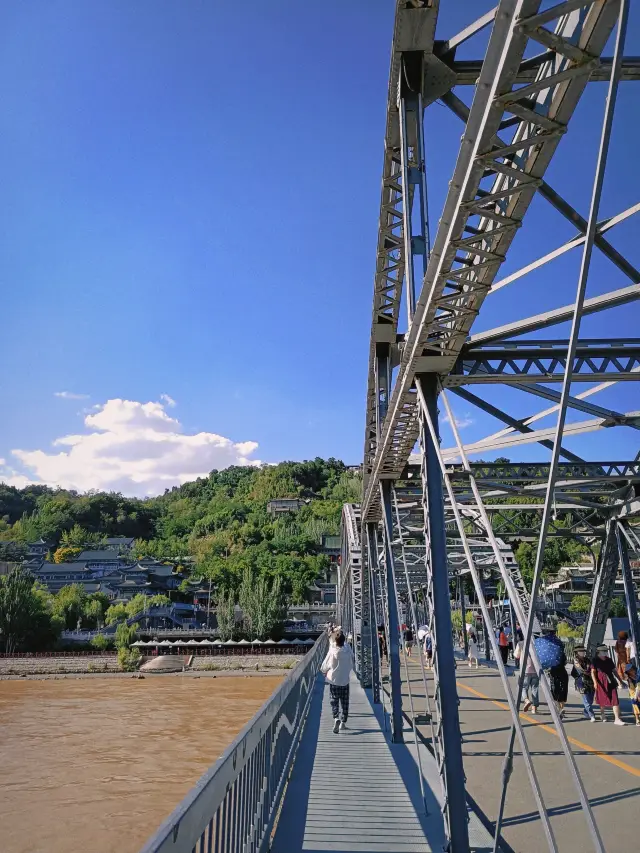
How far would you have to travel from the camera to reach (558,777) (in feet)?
22.6

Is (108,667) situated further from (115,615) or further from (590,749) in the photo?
(590,749)

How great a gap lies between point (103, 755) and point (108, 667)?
120 ft

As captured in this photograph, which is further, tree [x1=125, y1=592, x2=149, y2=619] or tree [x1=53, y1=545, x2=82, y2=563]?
tree [x1=53, y1=545, x2=82, y2=563]

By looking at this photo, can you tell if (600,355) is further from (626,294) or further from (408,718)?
(408,718)

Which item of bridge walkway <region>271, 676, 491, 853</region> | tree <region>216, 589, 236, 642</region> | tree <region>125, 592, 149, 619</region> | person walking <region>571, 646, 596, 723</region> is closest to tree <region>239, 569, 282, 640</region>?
tree <region>216, 589, 236, 642</region>

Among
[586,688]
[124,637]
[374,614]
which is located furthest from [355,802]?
[124,637]

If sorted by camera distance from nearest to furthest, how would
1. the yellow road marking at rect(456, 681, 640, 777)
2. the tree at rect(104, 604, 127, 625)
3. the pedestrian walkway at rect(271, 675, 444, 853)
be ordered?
the pedestrian walkway at rect(271, 675, 444, 853) < the yellow road marking at rect(456, 681, 640, 777) < the tree at rect(104, 604, 127, 625)

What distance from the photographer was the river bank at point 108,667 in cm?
4988

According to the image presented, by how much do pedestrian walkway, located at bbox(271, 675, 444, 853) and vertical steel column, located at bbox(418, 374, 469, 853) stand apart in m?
0.41

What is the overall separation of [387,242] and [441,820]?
19.2 feet

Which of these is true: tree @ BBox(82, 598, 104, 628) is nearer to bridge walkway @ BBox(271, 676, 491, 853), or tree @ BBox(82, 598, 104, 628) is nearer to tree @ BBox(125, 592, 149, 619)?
tree @ BBox(125, 592, 149, 619)

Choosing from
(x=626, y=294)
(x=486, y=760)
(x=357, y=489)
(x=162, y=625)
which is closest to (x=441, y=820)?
(x=486, y=760)

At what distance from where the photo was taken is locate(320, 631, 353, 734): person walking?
936 centimetres

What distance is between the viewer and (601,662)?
34.5 ft
